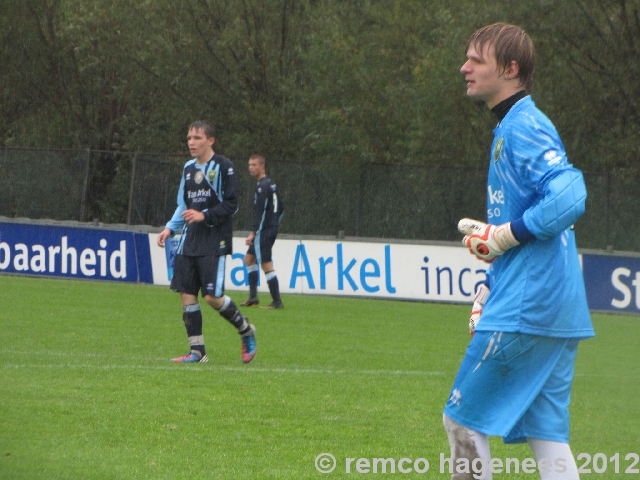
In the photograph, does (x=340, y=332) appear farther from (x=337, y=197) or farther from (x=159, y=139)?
(x=159, y=139)

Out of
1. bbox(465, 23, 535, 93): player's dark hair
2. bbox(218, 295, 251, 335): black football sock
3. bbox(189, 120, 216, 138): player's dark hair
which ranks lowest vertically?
bbox(218, 295, 251, 335): black football sock

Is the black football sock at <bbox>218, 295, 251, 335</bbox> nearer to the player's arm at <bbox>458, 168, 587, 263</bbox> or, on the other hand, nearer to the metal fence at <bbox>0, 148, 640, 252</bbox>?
the player's arm at <bbox>458, 168, 587, 263</bbox>

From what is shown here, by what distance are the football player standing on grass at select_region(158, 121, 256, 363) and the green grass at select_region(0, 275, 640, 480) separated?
46 cm

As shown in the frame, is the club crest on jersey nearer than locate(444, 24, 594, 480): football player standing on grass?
No

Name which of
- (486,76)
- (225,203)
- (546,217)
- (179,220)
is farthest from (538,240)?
(179,220)

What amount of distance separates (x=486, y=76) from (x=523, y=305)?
822mm

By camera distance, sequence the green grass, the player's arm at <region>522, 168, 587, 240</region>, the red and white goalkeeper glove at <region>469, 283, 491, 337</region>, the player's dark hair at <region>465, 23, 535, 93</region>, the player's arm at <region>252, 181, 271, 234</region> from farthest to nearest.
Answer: the player's arm at <region>252, 181, 271, 234</region> < the green grass < the red and white goalkeeper glove at <region>469, 283, 491, 337</region> < the player's dark hair at <region>465, 23, 535, 93</region> < the player's arm at <region>522, 168, 587, 240</region>

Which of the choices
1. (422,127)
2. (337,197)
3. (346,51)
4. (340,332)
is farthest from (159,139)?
(340,332)

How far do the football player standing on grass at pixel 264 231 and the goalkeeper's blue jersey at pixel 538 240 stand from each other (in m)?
11.5

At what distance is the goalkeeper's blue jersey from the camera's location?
3.43 meters

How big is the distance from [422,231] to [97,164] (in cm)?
741

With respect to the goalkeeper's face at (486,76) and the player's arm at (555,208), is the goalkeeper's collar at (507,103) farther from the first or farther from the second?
the player's arm at (555,208)

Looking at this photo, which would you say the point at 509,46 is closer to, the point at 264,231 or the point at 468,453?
the point at 468,453

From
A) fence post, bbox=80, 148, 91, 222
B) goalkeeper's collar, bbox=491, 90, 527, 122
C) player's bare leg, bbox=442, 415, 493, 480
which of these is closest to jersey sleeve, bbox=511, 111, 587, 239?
goalkeeper's collar, bbox=491, 90, 527, 122
